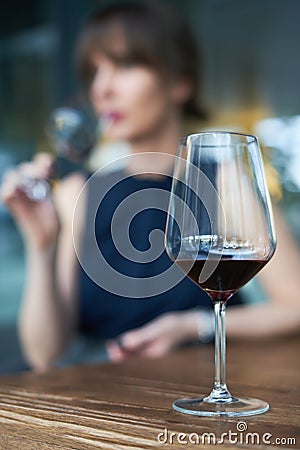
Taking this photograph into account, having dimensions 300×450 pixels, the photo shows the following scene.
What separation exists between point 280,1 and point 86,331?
2555mm

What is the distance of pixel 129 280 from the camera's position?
1845 millimetres

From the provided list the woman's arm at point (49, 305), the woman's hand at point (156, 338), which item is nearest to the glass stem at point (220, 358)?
the woman's hand at point (156, 338)

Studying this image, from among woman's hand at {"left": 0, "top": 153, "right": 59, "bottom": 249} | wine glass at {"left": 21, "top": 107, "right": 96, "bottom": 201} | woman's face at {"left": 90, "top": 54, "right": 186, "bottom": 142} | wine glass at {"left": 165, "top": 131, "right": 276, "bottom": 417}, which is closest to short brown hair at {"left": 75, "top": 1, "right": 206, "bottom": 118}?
woman's face at {"left": 90, "top": 54, "right": 186, "bottom": 142}

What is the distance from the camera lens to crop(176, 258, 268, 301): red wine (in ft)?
2.26

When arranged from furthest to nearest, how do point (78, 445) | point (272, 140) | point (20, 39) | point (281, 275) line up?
point (272, 140), point (20, 39), point (281, 275), point (78, 445)

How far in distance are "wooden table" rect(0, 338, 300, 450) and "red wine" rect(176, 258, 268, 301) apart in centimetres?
12

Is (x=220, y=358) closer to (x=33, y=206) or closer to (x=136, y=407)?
(x=136, y=407)

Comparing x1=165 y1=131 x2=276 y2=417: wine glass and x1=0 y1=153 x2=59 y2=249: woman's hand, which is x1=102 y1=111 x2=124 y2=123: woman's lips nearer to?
x1=0 y1=153 x2=59 y2=249: woman's hand

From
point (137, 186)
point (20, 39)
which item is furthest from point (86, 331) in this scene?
point (20, 39)

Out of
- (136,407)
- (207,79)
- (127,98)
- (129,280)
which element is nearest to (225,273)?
(136,407)

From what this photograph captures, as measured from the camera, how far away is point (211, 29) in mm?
3949

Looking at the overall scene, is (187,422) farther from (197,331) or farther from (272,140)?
(272,140)

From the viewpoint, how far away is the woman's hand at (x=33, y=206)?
1.45 metres

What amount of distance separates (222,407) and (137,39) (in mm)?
1382
